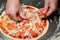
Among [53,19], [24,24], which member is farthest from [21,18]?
[53,19]

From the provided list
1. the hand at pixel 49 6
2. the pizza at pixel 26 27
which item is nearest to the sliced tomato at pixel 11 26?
the pizza at pixel 26 27

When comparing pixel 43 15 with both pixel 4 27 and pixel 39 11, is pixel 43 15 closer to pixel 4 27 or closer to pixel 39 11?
pixel 39 11

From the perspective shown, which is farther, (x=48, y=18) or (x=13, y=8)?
(x=48, y=18)

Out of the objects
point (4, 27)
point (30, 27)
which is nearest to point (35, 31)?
point (30, 27)

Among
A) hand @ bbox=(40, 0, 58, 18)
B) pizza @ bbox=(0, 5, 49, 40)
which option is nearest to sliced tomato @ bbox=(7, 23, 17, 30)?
pizza @ bbox=(0, 5, 49, 40)

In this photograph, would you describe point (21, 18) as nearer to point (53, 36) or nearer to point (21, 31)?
point (21, 31)

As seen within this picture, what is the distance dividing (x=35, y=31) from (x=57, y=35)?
0.10m

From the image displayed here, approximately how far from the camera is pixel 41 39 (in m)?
0.82

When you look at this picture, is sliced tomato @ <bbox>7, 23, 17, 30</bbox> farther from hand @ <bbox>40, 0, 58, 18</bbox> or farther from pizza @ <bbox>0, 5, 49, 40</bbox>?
hand @ <bbox>40, 0, 58, 18</bbox>

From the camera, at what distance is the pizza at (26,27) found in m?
0.82

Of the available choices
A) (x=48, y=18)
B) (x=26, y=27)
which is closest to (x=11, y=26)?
(x=26, y=27)

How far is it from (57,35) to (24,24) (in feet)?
0.48

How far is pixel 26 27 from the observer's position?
841 mm

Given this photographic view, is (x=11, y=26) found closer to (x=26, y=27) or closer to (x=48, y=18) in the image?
(x=26, y=27)
